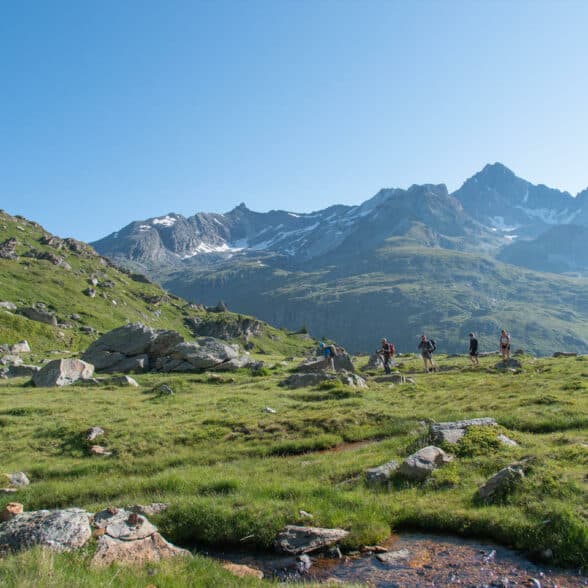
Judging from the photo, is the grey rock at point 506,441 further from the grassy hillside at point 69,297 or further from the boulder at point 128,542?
the grassy hillside at point 69,297

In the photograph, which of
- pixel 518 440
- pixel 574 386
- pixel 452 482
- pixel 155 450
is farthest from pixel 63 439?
pixel 574 386

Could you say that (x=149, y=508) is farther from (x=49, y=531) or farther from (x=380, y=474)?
(x=380, y=474)

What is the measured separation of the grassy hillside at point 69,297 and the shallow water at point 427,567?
72651 mm

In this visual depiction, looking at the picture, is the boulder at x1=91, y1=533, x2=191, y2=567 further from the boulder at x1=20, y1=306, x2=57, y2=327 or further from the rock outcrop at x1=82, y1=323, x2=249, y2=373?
the boulder at x1=20, y1=306, x2=57, y2=327

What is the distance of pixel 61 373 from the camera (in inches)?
1593

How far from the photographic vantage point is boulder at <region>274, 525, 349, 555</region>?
36.7ft

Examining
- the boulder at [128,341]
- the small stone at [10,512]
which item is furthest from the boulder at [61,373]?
the small stone at [10,512]

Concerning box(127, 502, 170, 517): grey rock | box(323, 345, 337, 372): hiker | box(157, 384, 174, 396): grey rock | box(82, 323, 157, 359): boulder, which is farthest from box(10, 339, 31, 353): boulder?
box(127, 502, 170, 517): grey rock

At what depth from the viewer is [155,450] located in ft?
68.3

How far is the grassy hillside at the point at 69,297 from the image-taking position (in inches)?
3145

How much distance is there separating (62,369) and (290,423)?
26.7 metres

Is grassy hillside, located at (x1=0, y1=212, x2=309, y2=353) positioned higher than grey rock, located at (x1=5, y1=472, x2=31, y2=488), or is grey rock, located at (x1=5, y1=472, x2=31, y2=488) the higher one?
grassy hillside, located at (x1=0, y1=212, x2=309, y2=353)

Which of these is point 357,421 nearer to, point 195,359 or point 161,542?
point 161,542

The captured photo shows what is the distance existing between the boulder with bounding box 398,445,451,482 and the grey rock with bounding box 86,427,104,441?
14830mm
